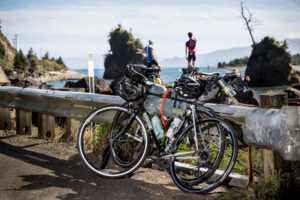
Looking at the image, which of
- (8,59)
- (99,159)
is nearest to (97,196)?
(99,159)

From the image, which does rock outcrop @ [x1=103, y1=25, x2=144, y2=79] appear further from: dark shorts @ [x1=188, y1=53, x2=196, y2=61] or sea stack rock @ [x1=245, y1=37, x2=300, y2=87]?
dark shorts @ [x1=188, y1=53, x2=196, y2=61]

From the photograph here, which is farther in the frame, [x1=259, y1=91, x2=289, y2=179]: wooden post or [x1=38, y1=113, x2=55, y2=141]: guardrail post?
[x1=38, y1=113, x2=55, y2=141]: guardrail post

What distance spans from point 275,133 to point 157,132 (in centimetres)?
155

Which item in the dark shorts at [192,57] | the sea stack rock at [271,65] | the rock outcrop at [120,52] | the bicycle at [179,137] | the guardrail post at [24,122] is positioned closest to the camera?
the bicycle at [179,137]

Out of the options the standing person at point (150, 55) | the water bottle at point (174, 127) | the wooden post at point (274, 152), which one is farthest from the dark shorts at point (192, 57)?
the wooden post at point (274, 152)

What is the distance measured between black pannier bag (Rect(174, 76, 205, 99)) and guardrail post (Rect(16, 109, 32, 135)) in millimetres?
4500

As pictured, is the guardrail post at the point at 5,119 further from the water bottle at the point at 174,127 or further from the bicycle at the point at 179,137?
the water bottle at the point at 174,127

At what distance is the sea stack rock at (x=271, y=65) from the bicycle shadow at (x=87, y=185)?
237ft

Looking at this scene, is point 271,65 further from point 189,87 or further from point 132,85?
point 189,87

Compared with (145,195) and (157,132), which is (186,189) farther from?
(157,132)

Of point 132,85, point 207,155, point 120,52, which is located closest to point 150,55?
point 132,85

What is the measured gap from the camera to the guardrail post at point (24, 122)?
7.40 metres

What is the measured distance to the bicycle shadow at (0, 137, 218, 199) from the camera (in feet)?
13.4

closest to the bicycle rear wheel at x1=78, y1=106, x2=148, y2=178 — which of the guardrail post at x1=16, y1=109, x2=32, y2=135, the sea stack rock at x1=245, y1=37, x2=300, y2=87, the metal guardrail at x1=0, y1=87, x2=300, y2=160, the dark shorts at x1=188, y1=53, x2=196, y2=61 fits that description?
the metal guardrail at x1=0, y1=87, x2=300, y2=160
